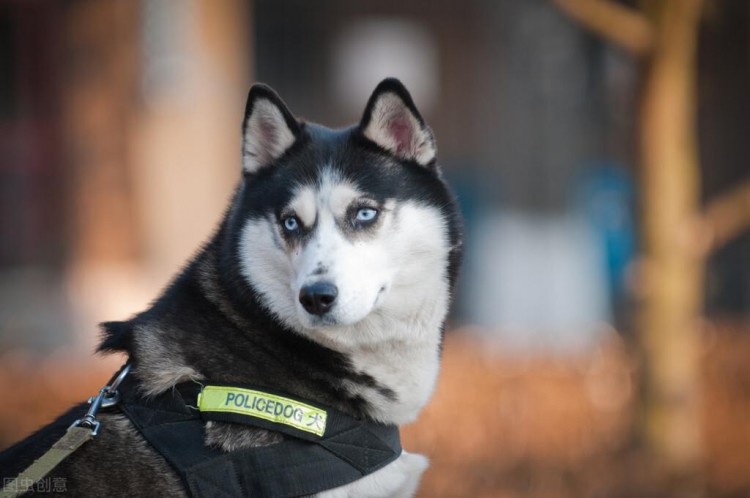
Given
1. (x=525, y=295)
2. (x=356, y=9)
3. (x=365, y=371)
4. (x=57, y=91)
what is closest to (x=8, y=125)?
(x=57, y=91)

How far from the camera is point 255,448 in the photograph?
213 centimetres

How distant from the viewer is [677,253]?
454cm

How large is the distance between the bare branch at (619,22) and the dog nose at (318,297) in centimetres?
286

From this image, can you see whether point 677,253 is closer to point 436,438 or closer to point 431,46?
point 436,438

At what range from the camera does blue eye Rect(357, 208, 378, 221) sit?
96.0 inches

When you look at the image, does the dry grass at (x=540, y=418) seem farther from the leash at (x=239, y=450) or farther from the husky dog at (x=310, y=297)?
the leash at (x=239, y=450)

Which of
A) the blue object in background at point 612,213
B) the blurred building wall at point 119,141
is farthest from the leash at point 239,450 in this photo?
the blue object in background at point 612,213

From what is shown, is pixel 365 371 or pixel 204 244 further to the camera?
pixel 204 244

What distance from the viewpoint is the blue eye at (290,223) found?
2422 mm

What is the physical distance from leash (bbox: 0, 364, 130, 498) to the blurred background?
2.55 m

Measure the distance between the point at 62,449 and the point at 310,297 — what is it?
0.67 meters

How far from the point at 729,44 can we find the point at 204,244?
341 inches

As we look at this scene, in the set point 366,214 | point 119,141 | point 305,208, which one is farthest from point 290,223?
point 119,141

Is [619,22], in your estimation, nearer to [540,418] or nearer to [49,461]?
[540,418]
